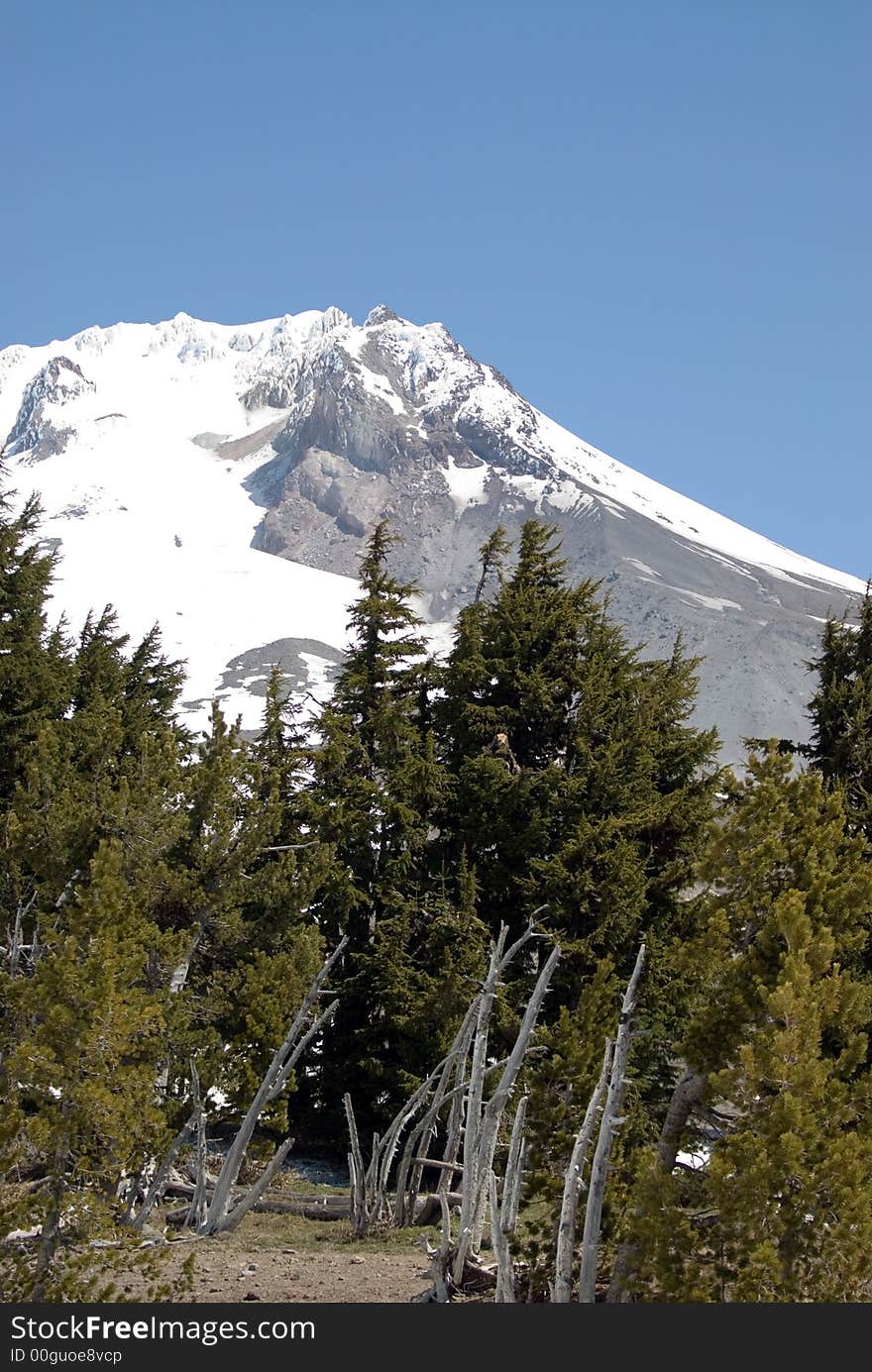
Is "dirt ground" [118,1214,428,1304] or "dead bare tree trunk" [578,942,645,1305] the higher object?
"dead bare tree trunk" [578,942,645,1305]

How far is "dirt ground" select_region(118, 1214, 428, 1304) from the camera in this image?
48.4ft

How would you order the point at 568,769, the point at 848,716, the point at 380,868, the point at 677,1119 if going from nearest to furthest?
1. the point at 677,1119
2. the point at 848,716
3. the point at 380,868
4. the point at 568,769

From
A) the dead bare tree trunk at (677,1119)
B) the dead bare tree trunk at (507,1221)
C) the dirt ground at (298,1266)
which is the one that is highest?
the dead bare tree trunk at (677,1119)

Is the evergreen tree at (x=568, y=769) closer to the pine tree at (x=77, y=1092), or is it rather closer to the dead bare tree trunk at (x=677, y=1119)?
the dead bare tree trunk at (x=677, y=1119)

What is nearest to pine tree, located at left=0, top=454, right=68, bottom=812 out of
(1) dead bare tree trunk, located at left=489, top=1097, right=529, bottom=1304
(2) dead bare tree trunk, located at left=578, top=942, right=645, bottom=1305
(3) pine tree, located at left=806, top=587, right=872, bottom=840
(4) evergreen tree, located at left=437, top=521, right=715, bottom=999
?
(4) evergreen tree, located at left=437, top=521, right=715, bottom=999

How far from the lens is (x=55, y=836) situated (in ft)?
72.1

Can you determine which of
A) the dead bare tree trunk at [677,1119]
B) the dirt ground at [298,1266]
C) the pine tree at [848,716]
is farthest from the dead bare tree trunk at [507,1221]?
the pine tree at [848,716]

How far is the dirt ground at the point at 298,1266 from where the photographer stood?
14.8 metres

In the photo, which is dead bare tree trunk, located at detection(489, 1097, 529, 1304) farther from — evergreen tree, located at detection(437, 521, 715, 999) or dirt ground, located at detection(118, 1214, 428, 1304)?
evergreen tree, located at detection(437, 521, 715, 999)

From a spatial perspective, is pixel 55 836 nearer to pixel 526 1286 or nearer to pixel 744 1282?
pixel 526 1286

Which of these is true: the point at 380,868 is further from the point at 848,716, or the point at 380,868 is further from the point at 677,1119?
the point at 677,1119

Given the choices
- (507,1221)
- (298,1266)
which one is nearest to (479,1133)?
(507,1221)

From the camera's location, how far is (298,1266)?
55.8 feet

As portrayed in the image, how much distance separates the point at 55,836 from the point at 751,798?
12.2 m
